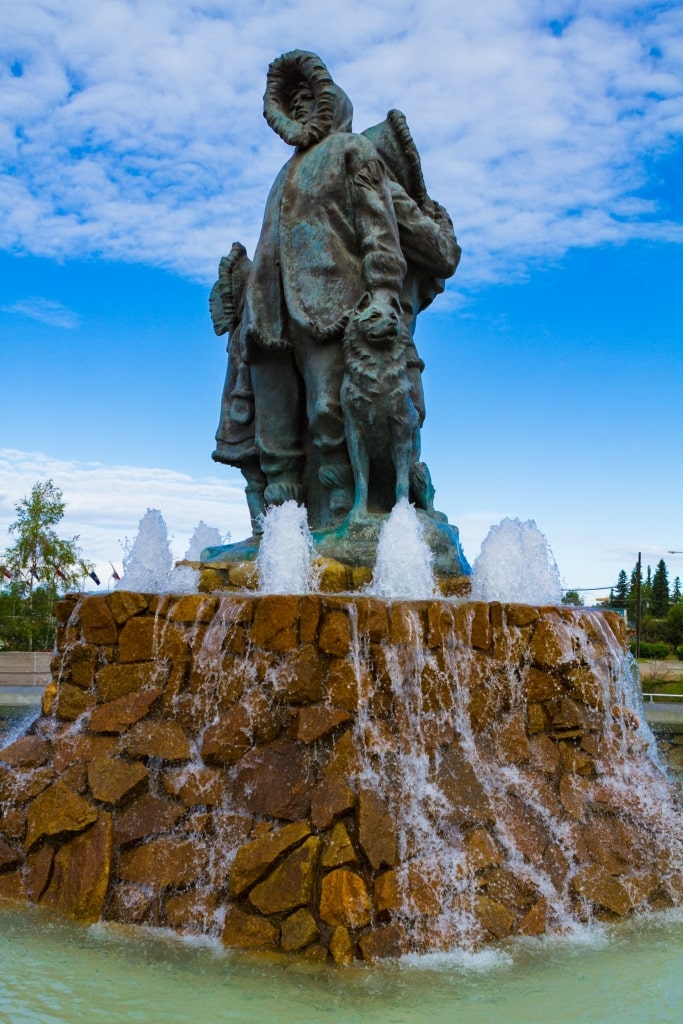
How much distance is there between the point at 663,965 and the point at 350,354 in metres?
4.17

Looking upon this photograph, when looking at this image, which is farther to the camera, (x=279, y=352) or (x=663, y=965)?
(x=279, y=352)

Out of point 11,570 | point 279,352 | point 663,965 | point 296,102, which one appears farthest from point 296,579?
point 11,570

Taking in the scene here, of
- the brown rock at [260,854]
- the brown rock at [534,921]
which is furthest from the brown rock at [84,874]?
the brown rock at [534,921]

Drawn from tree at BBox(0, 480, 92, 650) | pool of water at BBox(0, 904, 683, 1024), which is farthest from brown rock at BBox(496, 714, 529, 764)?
tree at BBox(0, 480, 92, 650)

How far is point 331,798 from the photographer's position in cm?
411

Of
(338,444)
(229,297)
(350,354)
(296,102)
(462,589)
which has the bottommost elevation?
(462,589)

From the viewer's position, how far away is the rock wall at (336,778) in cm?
398

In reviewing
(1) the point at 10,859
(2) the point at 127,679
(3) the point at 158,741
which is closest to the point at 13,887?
(1) the point at 10,859

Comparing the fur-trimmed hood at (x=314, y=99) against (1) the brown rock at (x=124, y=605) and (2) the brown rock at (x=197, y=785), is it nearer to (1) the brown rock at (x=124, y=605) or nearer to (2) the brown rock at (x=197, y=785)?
(1) the brown rock at (x=124, y=605)

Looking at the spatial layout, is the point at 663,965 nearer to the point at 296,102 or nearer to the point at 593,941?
the point at 593,941

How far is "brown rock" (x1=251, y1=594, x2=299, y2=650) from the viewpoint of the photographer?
4594 millimetres

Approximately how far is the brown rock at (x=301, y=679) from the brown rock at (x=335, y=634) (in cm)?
7

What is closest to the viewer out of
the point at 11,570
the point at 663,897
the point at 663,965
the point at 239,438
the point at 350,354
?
the point at 663,965

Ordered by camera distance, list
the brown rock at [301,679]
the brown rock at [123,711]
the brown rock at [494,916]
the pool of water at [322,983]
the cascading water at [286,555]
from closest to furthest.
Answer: the pool of water at [322,983], the brown rock at [494,916], the brown rock at [301,679], the brown rock at [123,711], the cascading water at [286,555]
